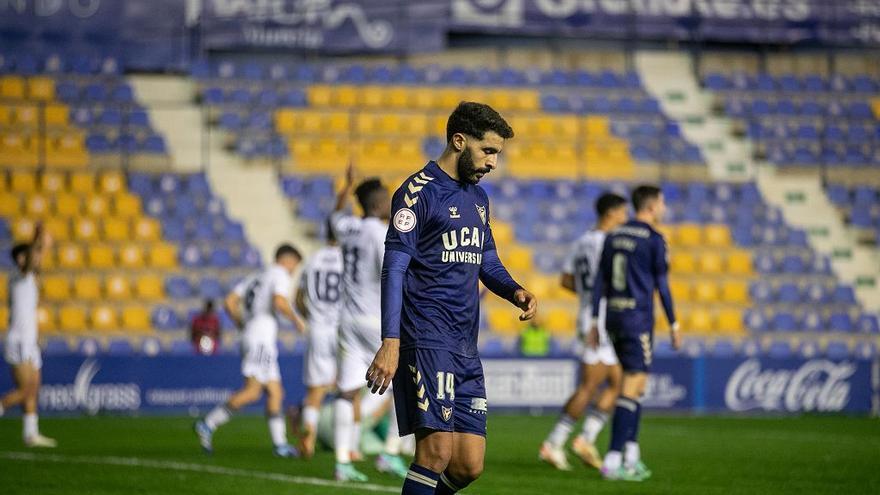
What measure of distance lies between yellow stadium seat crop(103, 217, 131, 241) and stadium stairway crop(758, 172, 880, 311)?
12275 millimetres

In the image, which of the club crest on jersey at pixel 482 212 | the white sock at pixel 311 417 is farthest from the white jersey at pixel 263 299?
the club crest on jersey at pixel 482 212

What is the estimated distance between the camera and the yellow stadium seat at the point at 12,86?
88.2 feet

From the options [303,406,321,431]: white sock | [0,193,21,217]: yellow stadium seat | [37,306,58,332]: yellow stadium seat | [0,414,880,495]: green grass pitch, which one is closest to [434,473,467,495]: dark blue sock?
[0,414,880,495]: green grass pitch

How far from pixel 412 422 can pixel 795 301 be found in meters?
20.6

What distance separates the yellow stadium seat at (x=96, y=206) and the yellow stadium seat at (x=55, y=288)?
4.94ft

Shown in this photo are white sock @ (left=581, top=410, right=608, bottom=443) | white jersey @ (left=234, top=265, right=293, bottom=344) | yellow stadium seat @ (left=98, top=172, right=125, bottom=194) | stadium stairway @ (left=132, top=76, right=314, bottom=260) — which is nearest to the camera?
white sock @ (left=581, top=410, right=608, bottom=443)

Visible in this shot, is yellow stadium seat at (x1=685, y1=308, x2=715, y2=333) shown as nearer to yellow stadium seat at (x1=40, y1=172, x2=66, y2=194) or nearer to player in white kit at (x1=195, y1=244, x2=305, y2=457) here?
yellow stadium seat at (x1=40, y1=172, x2=66, y2=194)

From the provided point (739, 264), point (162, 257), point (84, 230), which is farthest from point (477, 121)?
point (739, 264)

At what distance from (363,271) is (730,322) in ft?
49.7

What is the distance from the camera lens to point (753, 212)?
2780 cm

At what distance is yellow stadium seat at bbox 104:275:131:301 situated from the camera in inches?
Answer: 955

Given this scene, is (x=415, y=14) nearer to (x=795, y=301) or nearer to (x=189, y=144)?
(x=189, y=144)

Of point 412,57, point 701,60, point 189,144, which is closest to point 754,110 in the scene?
point 701,60

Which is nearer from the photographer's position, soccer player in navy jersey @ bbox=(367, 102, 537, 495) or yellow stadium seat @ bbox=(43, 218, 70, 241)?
soccer player in navy jersey @ bbox=(367, 102, 537, 495)
